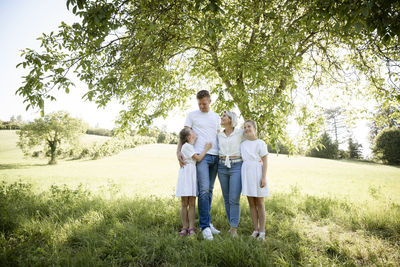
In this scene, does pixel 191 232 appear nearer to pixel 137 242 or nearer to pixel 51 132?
pixel 137 242

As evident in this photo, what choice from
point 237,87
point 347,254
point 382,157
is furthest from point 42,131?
point 382,157

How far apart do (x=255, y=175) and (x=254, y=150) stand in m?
0.50

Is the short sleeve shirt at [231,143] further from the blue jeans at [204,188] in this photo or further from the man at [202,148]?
the blue jeans at [204,188]

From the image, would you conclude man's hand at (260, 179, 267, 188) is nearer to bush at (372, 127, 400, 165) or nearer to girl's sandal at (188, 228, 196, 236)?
girl's sandal at (188, 228, 196, 236)

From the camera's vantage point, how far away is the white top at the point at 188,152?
4043mm

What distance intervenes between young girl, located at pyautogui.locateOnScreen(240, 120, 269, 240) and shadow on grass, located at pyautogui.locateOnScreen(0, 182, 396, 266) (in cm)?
43

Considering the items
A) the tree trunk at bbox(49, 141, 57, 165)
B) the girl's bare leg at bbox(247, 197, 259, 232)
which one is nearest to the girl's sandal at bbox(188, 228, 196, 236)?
the girl's bare leg at bbox(247, 197, 259, 232)

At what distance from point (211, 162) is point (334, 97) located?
8372 millimetres

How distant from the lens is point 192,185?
401 cm

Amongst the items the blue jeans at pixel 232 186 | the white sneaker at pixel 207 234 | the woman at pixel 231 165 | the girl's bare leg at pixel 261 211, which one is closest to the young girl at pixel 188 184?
the white sneaker at pixel 207 234

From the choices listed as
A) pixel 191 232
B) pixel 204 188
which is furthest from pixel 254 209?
pixel 191 232

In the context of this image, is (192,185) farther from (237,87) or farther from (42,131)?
(42,131)

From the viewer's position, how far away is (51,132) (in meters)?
31.7

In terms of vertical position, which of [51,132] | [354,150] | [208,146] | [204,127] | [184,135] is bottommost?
[354,150]
